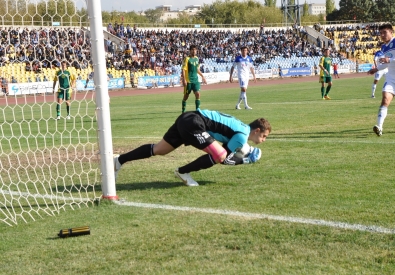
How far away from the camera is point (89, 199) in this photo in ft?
20.9

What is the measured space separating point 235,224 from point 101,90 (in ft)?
7.51

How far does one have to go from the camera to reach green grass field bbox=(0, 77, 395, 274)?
4.20 m

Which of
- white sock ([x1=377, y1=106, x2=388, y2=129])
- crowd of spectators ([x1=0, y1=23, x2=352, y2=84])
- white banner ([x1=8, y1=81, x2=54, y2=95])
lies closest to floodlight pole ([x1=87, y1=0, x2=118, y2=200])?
crowd of spectators ([x1=0, y1=23, x2=352, y2=84])

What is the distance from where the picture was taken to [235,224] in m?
5.13

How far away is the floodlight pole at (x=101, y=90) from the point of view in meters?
6.11

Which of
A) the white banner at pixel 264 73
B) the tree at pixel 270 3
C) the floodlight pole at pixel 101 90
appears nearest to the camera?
the floodlight pole at pixel 101 90

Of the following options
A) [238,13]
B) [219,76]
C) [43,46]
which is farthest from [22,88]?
[238,13]

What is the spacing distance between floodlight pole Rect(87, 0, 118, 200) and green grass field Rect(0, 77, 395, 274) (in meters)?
0.43

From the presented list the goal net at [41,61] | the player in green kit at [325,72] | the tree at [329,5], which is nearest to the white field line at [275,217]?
the goal net at [41,61]

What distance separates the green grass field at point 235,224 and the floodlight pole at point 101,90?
0.43 metres

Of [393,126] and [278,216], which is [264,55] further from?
[278,216]

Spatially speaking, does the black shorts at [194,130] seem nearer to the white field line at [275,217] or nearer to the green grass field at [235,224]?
the green grass field at [235,224]

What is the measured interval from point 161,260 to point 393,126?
9428 millimetres

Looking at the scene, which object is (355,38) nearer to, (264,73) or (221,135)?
(264,73)
